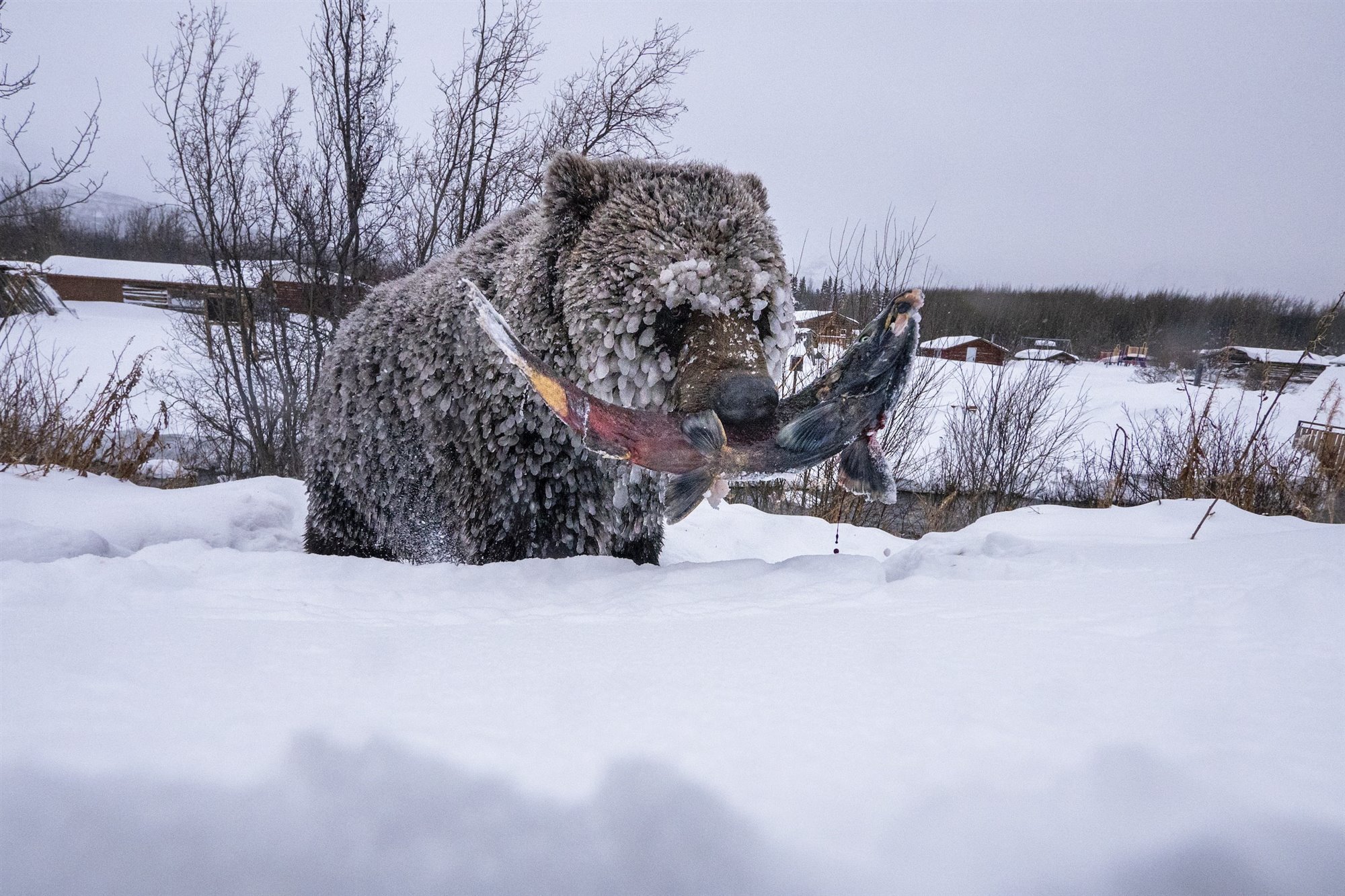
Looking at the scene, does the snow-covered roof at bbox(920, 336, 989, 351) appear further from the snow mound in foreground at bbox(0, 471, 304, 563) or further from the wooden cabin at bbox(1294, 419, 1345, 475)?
the snow mound in foreground at bbox(0, 471, 304, 563)

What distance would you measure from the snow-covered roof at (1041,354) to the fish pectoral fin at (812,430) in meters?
13.8

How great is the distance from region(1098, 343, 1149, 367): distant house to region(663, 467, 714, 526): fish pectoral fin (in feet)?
55.8

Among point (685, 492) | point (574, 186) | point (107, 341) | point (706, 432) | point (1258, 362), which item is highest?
point (574, 186)

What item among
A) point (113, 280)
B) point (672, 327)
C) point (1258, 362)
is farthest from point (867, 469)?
point (113, 280)

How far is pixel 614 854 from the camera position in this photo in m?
0.90

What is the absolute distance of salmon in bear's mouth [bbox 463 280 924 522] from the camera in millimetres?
2070

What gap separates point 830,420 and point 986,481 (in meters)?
12.2

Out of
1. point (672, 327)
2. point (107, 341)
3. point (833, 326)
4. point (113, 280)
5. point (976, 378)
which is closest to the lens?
point (672, 327)

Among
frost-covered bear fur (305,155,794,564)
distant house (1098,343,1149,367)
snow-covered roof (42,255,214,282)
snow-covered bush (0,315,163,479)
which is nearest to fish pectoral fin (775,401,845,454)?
frost-covered bear fur (305,155,794,564)

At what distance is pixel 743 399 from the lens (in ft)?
6.87

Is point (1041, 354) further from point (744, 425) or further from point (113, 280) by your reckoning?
point (113, 280)

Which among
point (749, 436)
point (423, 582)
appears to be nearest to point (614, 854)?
point (749, 436)

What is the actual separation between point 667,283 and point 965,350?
1266cm

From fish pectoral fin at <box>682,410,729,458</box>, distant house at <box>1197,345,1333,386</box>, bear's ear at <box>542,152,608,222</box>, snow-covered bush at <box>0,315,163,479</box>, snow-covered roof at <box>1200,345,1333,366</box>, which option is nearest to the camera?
fish pectoral fin at <box>682,410,729,458</box>
